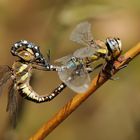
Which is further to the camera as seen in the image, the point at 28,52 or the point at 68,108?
the point at 28,52

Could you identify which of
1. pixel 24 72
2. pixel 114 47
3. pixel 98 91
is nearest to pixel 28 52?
pixel 24 72

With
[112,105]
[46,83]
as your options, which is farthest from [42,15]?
[112,105]

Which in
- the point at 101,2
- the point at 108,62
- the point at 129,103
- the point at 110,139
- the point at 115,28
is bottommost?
the point at 110,139

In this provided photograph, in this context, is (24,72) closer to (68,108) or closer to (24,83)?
(24,83)

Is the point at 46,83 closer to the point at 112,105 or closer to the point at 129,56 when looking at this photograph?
the point at 112,105

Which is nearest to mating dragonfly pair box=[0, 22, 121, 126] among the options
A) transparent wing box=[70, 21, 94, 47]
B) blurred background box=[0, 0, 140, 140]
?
transparent wing box=[70, 21, 94, 47]

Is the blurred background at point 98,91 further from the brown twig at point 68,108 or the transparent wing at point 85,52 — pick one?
the brown twig at point 68,108

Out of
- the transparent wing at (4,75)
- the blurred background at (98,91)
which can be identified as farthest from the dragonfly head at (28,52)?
the blurred background at (98,91)
